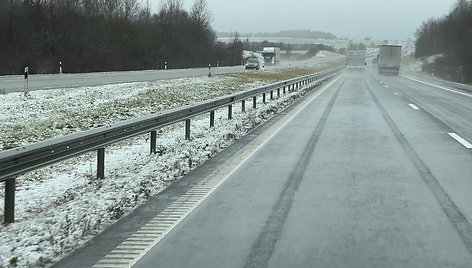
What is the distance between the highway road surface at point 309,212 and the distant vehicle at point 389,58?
61.8 meters

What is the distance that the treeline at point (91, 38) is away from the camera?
151 feet

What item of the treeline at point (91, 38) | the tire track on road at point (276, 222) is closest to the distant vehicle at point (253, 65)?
the treeline at point (91, 38)

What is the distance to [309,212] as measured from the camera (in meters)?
6.32

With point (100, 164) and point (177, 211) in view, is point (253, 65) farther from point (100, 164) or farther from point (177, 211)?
point (177, 211)

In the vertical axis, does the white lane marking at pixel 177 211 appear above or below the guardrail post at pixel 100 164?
below

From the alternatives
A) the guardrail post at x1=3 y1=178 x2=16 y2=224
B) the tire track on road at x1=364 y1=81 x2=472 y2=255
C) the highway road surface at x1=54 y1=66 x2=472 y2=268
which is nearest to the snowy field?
the guardrail post at x1=3 y1=178 x2=16 y2=224

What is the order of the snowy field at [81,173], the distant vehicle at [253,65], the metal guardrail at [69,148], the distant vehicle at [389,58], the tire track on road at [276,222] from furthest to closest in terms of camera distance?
1. the distant vehicle at [253,65]
2. the distant vehicle at [389,58]
3. the metal guardrail at [69,148]
4. the snowy field at [81,173]
5. the tire track on road at [276,222]

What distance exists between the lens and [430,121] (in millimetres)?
16484

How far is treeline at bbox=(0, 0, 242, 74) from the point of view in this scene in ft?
151

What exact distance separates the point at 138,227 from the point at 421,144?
7869mm

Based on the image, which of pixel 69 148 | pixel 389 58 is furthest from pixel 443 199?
pixel 389 58

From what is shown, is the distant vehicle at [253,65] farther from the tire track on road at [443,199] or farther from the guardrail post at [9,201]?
the guardrail post at [9,201]

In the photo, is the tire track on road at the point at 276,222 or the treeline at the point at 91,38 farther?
the treeline at the point at 91,38

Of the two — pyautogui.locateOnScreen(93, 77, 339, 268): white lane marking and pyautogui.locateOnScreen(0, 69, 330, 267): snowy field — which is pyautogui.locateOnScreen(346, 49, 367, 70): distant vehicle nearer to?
pyautogui.locateOnScreen(0, 69, 330, 267): snowy field
